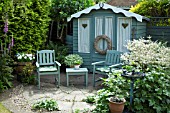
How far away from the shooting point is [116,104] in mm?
4242

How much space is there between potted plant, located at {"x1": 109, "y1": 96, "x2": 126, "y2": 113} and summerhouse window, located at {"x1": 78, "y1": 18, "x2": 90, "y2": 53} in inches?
143

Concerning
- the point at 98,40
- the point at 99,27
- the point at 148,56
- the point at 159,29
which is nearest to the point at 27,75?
the point at 98,40

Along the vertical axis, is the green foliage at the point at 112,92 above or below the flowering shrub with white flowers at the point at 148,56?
below

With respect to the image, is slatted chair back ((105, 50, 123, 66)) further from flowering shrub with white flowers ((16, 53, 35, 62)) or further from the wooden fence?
flowering shrub with white flowers ((16, 53, 35, 62))

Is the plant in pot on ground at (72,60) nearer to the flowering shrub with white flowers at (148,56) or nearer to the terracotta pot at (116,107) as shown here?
the flowering shrub with white flowers at (148,56)

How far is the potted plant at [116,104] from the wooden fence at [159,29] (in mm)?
3522

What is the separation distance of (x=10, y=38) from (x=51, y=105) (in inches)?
116

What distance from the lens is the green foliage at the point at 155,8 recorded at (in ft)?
26.2

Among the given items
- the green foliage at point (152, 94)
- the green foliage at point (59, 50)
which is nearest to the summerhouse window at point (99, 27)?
the green foliage at point (59, 50)

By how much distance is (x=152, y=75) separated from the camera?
463 centimetres

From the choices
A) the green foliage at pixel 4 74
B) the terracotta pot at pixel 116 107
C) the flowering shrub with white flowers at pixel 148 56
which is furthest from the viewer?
the green foliage at pixel 4 74

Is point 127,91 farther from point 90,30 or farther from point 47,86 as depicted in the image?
point 90,30

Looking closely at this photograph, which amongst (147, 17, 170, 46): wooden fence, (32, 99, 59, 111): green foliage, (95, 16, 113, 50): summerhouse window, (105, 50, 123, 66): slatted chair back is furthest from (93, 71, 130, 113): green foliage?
(147, 17, 170, 46): wooden fence

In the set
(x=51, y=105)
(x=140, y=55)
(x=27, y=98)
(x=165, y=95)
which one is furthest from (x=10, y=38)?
(x=165, y=95)
